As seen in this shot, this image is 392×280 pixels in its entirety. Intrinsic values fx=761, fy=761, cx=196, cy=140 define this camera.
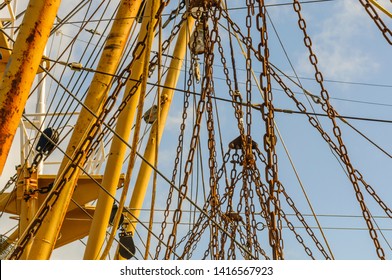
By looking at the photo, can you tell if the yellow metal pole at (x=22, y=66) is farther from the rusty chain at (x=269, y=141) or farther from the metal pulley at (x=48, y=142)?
the metal pulley at (x=48, y=142)

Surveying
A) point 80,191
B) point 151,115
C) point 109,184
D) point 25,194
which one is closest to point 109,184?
point 109,184

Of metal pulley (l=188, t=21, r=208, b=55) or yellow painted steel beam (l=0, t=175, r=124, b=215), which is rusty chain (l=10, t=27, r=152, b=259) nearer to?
metal pulley (l=188, t=21, r=208, b=55)

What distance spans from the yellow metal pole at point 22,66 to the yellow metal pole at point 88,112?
1248 millimetres

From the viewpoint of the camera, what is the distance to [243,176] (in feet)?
32.0

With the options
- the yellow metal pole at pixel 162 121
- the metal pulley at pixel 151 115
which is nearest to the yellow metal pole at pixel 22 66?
the yellow metal pole at pixel 162 121

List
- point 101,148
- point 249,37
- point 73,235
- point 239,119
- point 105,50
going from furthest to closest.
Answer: point 73,235 → point 101,148 → point 239,119 → point 105,50 → point 249,37

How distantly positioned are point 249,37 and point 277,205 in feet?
5.21

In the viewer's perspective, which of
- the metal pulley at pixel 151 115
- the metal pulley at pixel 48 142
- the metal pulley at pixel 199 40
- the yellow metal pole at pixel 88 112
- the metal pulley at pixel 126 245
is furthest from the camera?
the metal pulley at pixel 151 115

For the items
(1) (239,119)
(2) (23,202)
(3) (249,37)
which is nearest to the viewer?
(3) (249,37)

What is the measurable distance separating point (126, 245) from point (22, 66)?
4.49 meters

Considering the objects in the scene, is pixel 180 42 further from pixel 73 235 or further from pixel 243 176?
pixel 73 235

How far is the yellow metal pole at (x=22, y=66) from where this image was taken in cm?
517

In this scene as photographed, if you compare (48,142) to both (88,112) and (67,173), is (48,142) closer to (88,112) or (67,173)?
(88,112)
